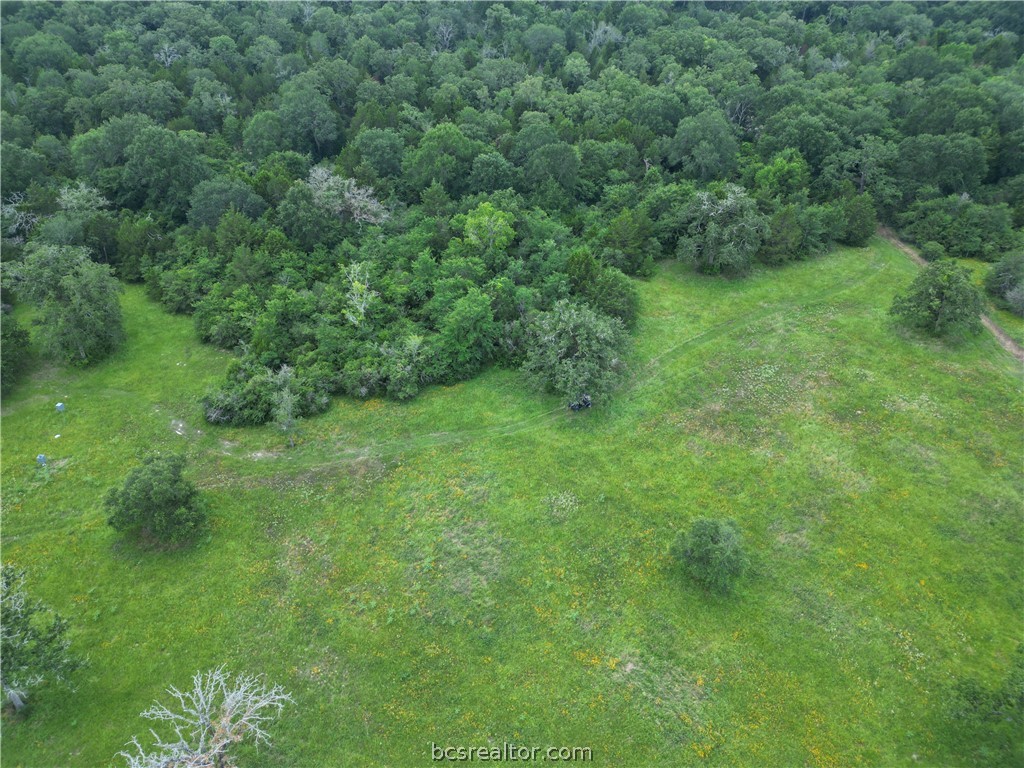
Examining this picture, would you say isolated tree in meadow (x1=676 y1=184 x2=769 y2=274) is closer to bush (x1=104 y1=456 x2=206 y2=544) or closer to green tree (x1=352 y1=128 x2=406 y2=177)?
green tree (x1=352 y1=128 x2=406 y2=177)

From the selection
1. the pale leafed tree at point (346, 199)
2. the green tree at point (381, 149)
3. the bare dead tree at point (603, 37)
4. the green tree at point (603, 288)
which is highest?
the bare dead tree at point (603, 37)

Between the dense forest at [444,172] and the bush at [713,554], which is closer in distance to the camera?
the bush at [713,554]

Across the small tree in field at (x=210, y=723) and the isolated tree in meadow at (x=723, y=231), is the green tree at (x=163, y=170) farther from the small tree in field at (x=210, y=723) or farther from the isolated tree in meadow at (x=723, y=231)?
the small tree in field at (x=210, y=723)

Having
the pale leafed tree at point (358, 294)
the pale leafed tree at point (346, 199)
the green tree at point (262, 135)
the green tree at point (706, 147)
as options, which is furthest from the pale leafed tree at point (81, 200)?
the green tree at point (706, 147)

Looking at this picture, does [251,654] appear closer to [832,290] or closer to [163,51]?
[832,290]

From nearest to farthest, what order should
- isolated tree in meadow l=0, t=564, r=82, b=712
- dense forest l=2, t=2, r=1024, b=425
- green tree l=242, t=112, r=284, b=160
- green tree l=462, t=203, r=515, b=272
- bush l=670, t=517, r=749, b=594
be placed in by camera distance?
isolated tree in meadow l=0, t=564, r=82, b=712, bush l=670, t=517, r=749, b=594, dense forest l=2, t=2, r=1024, b=425, green tree l=462, t=203, r=515, b=272, green tree l=242, t=112, r=284, b=160

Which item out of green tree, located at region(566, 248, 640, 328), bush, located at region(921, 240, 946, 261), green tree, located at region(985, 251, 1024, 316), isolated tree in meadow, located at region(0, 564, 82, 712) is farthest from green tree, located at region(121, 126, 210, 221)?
green tree, located at region(985, 251, 1024, 316)

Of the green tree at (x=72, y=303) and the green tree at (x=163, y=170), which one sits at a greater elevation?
the green tree at (x=163, y=170)

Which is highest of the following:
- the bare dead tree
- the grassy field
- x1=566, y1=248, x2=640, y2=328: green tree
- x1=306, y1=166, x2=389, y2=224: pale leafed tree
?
the bare dead tree
